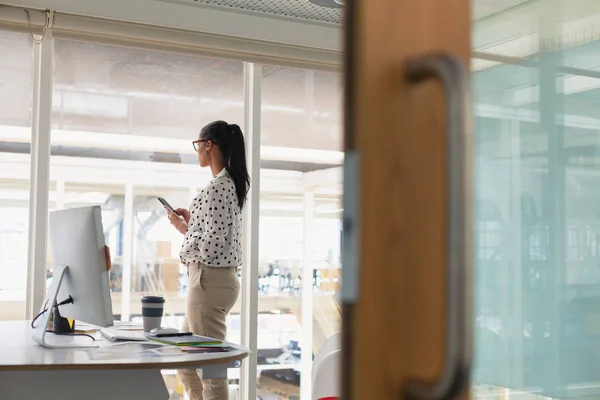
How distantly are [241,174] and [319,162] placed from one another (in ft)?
4.65

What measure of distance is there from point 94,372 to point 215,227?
4.77 feet

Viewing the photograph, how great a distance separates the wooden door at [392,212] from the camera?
0.72 m

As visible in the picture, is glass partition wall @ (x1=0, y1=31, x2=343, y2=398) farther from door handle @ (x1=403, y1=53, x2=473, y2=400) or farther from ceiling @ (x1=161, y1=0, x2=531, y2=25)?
door handle @ (x1=403, y1=53, x2=473, y2=400)

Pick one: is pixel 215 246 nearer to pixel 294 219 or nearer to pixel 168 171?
pixel 168 171

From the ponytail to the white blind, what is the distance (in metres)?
0.94

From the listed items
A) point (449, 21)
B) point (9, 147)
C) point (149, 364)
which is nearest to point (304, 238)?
point (9, 147)

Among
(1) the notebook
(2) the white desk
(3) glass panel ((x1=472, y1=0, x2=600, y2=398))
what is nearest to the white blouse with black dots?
(1) the notebook

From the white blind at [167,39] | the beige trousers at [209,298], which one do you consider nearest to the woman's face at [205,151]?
the beige trousers at [209,298]

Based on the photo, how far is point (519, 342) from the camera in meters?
1.61

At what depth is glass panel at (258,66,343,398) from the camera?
477 centimetres

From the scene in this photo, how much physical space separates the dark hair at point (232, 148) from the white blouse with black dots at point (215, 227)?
2.1 inches

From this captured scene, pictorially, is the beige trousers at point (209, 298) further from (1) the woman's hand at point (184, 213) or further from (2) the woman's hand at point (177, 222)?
(1) the woman's hand at point (184, 213)

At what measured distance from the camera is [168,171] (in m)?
4.62

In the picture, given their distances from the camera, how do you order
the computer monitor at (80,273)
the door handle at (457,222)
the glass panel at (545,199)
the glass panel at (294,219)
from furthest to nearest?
the glass panel at (294,219)
the computer monitor at (80,273)
the glass panel at (545,199)
the door handle at (457,222)
